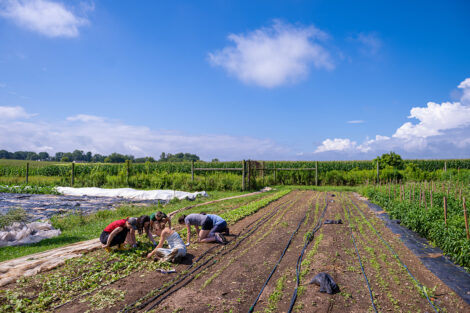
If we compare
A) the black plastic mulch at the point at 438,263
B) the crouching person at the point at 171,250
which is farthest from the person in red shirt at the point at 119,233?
the black plastic mulch at the point at 438,263

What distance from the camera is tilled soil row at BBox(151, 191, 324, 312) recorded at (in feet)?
13.6

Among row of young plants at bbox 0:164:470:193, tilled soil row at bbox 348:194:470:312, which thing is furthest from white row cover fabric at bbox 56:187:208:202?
tilled soil row at bbox 348:194:470:312

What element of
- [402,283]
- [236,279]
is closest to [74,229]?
[236,279]

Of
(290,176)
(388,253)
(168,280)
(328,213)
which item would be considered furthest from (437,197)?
(290,176)

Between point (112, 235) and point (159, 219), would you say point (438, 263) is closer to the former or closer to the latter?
point (159, 219)

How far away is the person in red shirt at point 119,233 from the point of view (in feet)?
19.9

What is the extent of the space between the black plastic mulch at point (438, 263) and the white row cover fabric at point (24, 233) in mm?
8820

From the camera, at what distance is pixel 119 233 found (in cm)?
617

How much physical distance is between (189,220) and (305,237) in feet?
9.84

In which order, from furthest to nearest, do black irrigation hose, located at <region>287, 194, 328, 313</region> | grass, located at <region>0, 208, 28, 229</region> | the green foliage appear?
1. the green foliage
2. grass, located at <region>0, 208, 28, 229</region>
3. black irrigation hose, located at <region>287, 194, 328, 313</region>

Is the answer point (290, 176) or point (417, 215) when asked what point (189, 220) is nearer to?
point (417, 215)

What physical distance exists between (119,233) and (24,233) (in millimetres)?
3125

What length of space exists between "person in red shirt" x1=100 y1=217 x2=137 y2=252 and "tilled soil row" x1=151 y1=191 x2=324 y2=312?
6.29 ft

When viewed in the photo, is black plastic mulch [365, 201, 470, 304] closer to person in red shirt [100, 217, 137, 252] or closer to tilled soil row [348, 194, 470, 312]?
tilled soil row [348, 194, 470, 312]
